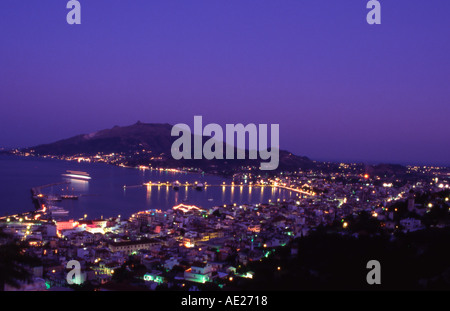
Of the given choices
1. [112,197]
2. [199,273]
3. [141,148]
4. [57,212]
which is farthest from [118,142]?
[199,273]

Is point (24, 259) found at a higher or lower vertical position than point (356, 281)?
higher

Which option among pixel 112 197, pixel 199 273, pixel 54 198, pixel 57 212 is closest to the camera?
pixel 199 273

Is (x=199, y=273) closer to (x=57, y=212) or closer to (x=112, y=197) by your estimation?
(x=57, y=212)

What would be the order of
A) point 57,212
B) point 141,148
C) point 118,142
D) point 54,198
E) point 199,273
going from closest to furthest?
point 199,273 < point 57,212 < point 54,198 < point 141,148 < point 118,142

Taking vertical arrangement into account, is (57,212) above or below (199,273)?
below

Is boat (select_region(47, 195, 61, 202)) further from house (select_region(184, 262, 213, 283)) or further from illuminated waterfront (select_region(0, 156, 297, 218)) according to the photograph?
house (select_region(184, 262, 213, 283))

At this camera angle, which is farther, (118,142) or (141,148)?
(118,142)

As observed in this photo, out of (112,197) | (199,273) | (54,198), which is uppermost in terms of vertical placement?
(199,273)

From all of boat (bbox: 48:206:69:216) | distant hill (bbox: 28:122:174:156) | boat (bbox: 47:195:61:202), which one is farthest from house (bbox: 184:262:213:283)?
distant hill (bbox: 28:122:174:156)
